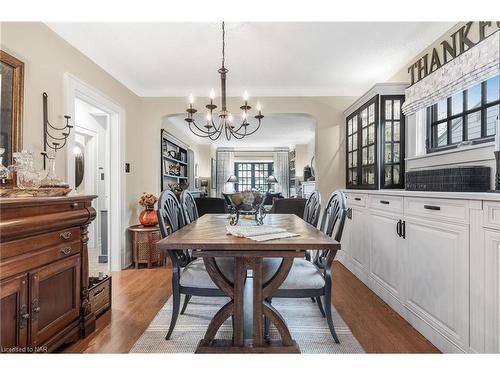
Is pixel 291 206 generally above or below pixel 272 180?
below

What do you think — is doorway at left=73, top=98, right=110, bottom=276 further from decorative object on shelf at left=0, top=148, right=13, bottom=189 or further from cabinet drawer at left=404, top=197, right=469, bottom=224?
cabinet drawer at left=404, top=197, right=469, bottom=224

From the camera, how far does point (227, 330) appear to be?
195 centimetres

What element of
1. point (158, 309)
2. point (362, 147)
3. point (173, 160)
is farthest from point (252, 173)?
point (158, 309)

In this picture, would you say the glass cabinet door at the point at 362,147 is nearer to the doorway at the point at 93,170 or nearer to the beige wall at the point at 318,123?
the beige wall at the point at 318,123

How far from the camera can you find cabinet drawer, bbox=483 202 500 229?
1.30m

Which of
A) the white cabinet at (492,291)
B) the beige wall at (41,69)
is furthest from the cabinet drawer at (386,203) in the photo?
the beige wall at (41,69)

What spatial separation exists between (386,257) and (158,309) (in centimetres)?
198

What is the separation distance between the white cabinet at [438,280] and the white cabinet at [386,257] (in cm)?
11

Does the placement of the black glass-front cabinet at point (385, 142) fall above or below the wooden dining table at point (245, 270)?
above

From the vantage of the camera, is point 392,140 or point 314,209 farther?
point 392,140

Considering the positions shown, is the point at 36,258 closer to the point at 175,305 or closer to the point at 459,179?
the point at 175,305

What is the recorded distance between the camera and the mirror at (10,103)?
1.73 meters

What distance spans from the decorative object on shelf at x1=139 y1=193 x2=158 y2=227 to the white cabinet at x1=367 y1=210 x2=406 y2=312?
8.44 feet
